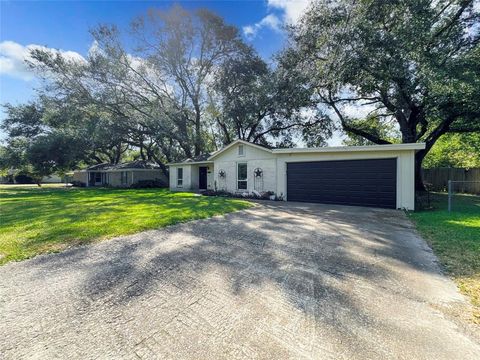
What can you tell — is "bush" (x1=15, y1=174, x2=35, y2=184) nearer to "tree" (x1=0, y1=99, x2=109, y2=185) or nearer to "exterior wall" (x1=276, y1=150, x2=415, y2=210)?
"tree" (x1=0, y1=99, x2=109, y2=185)

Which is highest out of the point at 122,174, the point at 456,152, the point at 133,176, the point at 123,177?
the point at 456,152

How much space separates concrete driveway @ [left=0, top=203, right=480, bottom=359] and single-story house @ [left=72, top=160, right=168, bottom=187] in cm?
2334

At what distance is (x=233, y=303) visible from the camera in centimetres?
272

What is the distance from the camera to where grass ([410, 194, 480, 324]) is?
128 inches

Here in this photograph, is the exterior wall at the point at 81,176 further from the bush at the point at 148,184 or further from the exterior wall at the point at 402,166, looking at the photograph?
the exterior wall at the point at 402,166

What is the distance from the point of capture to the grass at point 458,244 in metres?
3.24

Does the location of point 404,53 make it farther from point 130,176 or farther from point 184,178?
point 130,176

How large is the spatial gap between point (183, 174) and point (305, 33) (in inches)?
524

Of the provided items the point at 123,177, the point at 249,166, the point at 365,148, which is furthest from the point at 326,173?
the point at 123,177

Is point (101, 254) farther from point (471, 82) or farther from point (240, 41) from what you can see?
point (240, 41)

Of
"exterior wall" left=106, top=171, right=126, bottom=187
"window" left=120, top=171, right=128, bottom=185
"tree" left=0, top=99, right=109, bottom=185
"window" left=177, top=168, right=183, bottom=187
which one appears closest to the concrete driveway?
"window" left=177, top=168, right=183, bottom=187

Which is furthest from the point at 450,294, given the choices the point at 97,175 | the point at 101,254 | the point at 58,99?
the point at 97,175

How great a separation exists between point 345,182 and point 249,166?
218 inches

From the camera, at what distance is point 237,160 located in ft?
49.2
